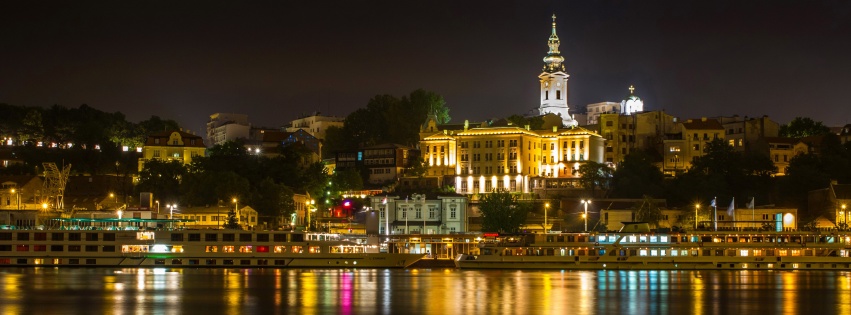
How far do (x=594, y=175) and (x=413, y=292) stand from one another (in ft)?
199

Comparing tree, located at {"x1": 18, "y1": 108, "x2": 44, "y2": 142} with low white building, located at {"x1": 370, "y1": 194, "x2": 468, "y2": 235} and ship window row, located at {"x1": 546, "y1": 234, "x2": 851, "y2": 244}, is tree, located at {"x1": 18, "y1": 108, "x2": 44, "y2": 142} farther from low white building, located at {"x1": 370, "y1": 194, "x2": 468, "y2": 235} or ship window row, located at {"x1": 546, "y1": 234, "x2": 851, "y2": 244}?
ship window row, located at {"x1": 546, "y1": 234, "x2": 851, "y2": 244}

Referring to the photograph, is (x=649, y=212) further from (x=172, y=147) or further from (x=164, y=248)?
(x=172, y=147)

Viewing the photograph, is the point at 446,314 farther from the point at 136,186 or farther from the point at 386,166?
the point at 386,166

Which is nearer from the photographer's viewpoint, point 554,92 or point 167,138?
point 167,138

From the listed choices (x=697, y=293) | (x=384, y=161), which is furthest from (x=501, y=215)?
(x=697, y=293)

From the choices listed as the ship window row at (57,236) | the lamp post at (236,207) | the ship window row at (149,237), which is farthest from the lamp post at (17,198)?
the ship window row at (149,237)

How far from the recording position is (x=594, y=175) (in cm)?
11681

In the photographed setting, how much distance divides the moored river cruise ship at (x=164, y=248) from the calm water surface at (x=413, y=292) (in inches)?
85.3

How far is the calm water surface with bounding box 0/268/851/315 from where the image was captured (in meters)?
50.9

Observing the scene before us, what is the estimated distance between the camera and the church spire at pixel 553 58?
494 ft

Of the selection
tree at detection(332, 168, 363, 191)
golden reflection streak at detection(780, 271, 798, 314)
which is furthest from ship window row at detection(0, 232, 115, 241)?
tree at detection(332, 168, 363, 191)

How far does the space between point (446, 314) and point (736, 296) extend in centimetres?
Result: 1715

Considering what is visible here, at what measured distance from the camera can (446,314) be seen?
159 feet

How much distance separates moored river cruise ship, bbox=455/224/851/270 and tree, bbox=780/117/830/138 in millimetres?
58889
